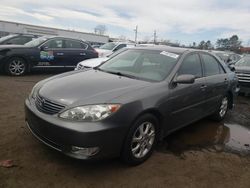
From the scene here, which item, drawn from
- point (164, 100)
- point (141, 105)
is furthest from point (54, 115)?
point (164, 100)

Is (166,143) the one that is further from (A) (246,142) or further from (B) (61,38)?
(B) (61,38)

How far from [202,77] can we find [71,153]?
9.46 feet

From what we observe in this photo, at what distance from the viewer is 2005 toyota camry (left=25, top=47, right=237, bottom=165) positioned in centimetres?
300

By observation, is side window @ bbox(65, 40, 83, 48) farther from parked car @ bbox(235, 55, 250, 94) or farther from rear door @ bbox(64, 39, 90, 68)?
parked car @ bbox(235, 55, 250, 94)

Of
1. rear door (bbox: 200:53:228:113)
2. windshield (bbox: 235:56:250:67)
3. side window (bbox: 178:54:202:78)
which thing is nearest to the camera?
side window (bbox: 178:54:202:78)

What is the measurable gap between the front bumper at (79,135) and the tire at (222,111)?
A: 10.7 feet

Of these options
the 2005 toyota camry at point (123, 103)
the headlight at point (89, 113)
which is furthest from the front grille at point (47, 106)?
the headlight at point (89, 113)

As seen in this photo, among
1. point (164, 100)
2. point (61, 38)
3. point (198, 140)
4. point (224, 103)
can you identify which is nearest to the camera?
point (164, 100)

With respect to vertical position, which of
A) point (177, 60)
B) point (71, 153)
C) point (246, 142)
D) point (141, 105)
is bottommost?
point (246, 142)

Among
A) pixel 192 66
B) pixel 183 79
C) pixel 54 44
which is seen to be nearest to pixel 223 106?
pixel 192 66

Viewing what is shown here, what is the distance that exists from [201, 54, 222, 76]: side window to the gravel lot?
4.00 feet

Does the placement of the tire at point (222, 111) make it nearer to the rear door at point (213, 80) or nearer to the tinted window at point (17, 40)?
the rear door at point (213, 80)

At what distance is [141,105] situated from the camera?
330cm

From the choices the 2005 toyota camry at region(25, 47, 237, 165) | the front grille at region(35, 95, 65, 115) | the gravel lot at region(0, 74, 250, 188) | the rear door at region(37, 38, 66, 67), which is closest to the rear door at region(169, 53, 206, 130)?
the 2005 toyota camry at region(25, 47, 237, 165)
